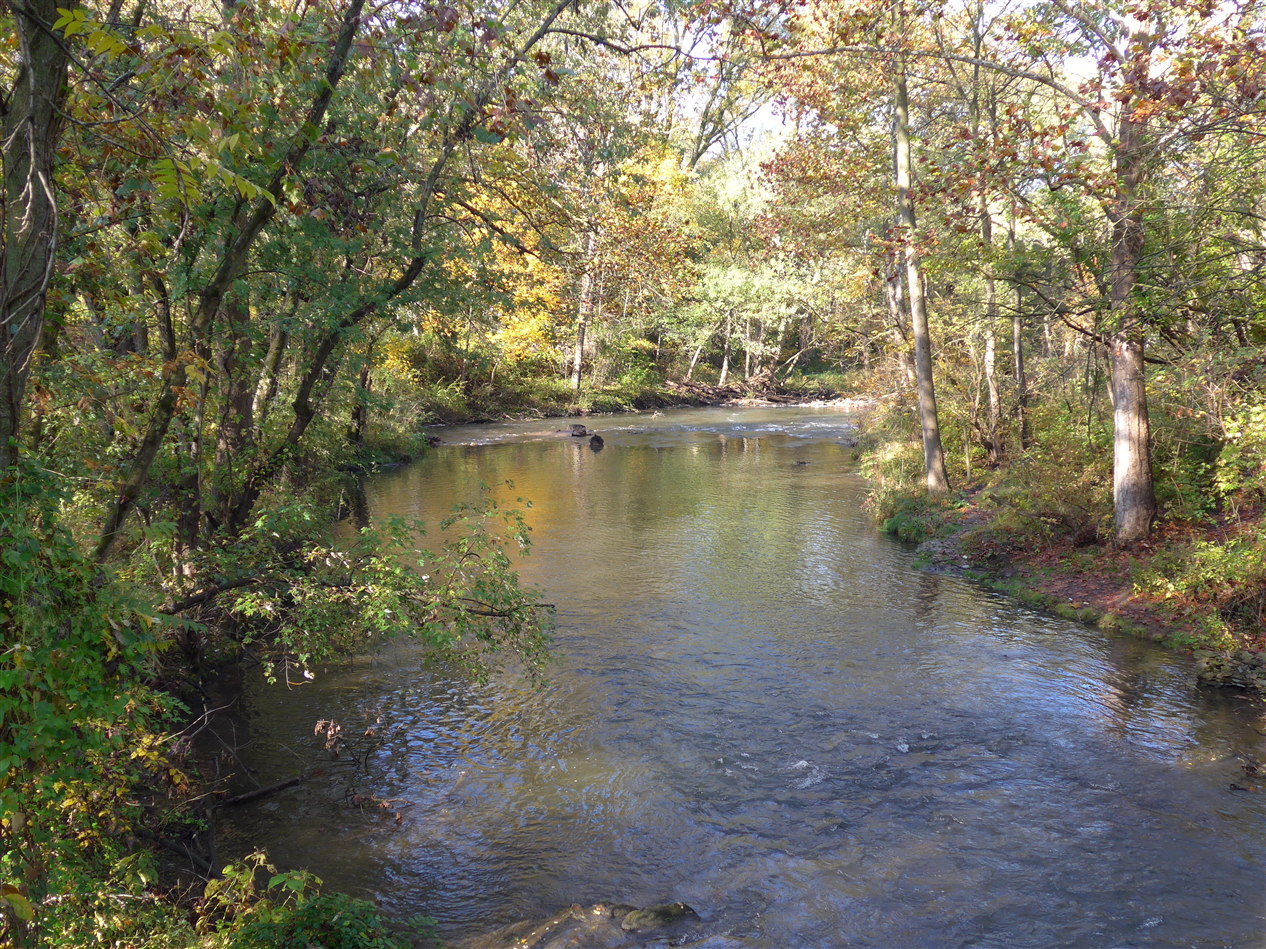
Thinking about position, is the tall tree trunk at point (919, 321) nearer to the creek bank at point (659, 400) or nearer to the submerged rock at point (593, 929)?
the submerged rock at point (593, 929)

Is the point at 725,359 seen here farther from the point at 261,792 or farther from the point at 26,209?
the point at 26,209

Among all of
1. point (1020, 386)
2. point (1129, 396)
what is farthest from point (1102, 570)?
point (1020, 386)

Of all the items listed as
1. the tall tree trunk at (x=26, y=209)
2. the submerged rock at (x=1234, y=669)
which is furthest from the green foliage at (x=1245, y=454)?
the tall tree trunk at (x=26, y=209)

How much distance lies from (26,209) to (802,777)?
7.21 m

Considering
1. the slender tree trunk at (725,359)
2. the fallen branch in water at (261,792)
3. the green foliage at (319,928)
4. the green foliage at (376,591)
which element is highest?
the slender tree trunk at (725,359)

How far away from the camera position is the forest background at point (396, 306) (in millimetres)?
3795

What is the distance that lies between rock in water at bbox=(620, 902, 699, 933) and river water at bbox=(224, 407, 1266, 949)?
0.78 ft

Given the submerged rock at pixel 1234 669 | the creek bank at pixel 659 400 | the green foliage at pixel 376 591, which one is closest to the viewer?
the green foliage at pixel 376 591

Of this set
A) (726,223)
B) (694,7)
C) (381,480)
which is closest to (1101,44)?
(694,7)

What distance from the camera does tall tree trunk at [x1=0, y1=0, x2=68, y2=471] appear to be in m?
3.55

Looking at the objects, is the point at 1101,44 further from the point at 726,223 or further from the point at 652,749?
the point at 726,223

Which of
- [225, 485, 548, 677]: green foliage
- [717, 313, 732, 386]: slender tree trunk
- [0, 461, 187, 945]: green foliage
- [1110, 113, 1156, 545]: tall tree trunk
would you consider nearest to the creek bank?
[717, 313, 732, 386]: slender tree trunk

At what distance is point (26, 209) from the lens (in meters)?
3.59

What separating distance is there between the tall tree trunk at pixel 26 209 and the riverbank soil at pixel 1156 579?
11171 millimetres
